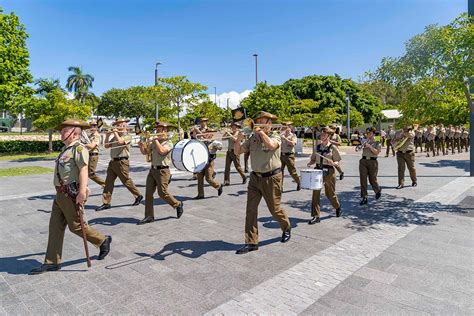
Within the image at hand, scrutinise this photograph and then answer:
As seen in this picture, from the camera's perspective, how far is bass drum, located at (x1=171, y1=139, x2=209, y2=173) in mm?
6141

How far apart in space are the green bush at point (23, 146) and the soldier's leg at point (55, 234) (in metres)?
22.4

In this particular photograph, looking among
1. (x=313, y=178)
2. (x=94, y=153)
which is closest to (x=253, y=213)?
(x=313, y=178)

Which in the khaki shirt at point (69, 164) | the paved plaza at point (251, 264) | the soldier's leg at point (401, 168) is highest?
the khaki shirt at point (69, 164)

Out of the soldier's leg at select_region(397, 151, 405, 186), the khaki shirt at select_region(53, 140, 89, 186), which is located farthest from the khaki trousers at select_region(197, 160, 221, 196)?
the soldier's leg at select_region(397, 151, 405, 186)

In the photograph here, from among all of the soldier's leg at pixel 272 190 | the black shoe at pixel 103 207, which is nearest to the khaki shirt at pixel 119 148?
the black shoe at pixel 103 207

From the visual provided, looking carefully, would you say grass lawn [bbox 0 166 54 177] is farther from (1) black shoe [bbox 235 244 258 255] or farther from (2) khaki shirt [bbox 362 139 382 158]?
(2) khaki shirt [bbox 362 139 382 158]

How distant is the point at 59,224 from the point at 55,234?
0.14 meters

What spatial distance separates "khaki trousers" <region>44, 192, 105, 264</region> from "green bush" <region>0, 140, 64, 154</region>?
22.4m

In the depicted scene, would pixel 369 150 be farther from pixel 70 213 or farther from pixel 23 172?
pixel 23 172

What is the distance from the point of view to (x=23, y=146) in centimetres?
2408

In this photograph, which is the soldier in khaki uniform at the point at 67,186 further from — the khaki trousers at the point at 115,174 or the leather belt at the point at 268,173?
the khaki trousers at the point at 115,174

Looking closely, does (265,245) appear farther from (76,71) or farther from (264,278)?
(76,71)

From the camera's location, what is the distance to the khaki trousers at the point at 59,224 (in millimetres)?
4227

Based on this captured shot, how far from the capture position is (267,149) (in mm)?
4875
